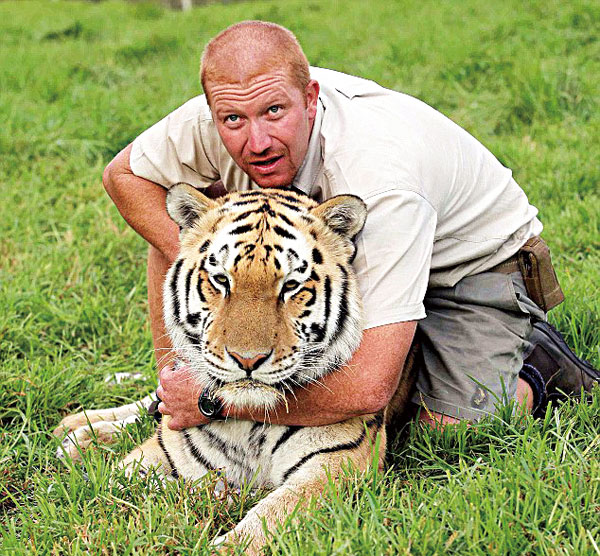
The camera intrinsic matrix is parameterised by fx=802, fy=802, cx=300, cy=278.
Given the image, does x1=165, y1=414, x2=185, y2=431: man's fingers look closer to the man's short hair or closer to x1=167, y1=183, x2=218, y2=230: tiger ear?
x1=167, y1=183, x2=218, y2=230: tiger ear

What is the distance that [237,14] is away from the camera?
30.4 feet

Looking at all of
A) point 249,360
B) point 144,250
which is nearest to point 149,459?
point 249,360

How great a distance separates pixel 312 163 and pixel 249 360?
34.9 inches

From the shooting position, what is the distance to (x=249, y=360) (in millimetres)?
2336

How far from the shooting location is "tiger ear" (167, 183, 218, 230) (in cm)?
269

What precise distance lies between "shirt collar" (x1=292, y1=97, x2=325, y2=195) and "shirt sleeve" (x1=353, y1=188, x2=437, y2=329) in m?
0.42

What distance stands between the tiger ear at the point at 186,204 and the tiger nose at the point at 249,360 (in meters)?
0.59

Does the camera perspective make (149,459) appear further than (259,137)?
Result: Yes

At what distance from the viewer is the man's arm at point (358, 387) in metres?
2.51

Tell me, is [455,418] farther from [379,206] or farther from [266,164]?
[266,164]

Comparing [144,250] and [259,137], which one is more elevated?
[259,137]

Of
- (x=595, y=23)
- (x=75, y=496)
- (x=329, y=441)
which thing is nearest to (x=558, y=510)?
(x=329, y=441)

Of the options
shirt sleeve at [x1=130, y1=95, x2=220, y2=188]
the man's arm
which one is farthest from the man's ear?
the man's arm

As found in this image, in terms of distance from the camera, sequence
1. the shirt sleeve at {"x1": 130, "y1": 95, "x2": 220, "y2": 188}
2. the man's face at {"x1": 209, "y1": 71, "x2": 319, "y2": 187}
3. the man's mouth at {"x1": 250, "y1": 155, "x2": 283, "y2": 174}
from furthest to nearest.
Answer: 1. the shirt sleeve at {"x1": 130, "y1": 95, "x2": 220, "y2": 188}
2. the man's mouth at {"x1": 250, "y1": 155, "x2": 283, "y2": 174}
3. the man's face at {"x1": 209, "y1": 71, "x2": 319, "y2": 187}
